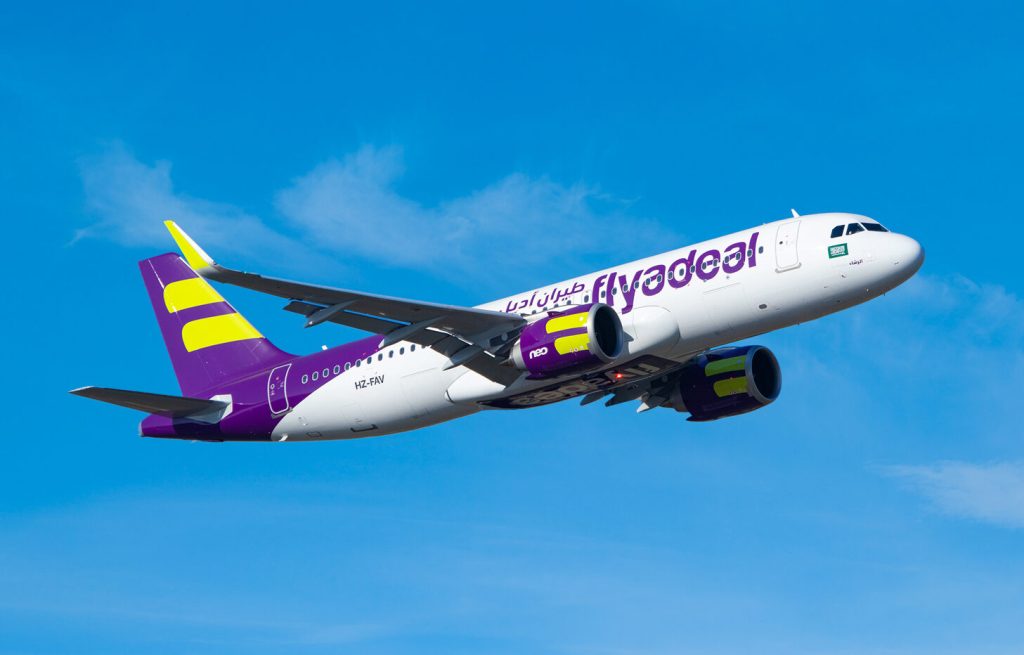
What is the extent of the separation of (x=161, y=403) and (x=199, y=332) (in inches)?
212

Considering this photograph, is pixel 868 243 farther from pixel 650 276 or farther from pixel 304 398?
pixel 304 398

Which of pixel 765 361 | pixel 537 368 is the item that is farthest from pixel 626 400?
→ pixel 537 368

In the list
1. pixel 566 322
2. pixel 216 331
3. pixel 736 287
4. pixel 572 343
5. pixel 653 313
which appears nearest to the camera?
pixel 572 343

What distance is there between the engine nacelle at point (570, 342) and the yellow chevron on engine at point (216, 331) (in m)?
14.5

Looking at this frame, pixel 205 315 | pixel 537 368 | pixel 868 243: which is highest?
pixel 205 315

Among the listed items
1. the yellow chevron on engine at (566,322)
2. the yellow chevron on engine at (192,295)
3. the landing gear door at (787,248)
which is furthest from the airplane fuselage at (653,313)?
the yellow chevron on engine at (192,295)

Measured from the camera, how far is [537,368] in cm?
3691

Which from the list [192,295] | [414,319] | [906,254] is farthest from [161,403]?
[906,254]

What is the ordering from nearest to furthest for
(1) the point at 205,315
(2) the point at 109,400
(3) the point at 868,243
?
(3) the point at 868,243 < (2) the point at 109,400 < (1) the point at 205,315

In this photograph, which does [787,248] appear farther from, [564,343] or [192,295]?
[192,295]

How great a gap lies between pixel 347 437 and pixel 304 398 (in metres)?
1.90

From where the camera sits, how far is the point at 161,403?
44250 mm

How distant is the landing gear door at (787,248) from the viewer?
36.2 metres

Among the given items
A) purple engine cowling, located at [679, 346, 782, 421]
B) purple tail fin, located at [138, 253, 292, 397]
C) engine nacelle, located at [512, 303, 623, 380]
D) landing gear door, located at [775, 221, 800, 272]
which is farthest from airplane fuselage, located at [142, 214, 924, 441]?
purple tail fin, located at [138, 253, 292, 397]
